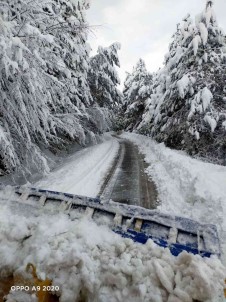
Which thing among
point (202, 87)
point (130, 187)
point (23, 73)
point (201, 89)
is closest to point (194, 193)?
point (130, 187)

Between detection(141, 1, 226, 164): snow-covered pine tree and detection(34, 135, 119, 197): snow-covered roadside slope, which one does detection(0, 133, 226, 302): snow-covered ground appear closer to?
detection(34, 135, 119, 197): snow-covered roadside slope

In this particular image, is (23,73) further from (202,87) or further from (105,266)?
(202,87)

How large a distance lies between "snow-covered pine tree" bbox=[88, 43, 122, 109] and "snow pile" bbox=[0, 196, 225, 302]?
19.5m

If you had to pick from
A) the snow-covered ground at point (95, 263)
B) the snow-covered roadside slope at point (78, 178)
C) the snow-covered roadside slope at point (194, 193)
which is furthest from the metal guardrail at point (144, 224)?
the snow-covered roadside slope at point (78, 178)

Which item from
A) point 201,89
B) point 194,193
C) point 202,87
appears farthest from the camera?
point 202,87

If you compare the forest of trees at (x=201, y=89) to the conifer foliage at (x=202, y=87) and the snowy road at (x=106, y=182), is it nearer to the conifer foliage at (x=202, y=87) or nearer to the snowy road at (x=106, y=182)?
the conifer foliage at (x=202, y=87)


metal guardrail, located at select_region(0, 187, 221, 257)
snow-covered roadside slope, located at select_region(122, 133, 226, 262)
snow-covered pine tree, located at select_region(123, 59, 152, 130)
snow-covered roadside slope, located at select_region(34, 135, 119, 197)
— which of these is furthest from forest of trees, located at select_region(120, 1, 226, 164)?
snow-covered pine tree, located at select_region(123, 59, 152, 130)

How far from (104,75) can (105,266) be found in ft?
72.7

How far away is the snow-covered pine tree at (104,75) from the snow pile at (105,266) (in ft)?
63.8

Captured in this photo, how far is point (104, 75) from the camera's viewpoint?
23.3m

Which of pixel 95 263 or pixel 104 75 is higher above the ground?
pixel 104 75

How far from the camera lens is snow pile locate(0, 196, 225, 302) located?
8.08 ft

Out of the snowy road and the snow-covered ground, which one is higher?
the snow-covered ground

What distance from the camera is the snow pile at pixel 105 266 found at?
2.46 m
